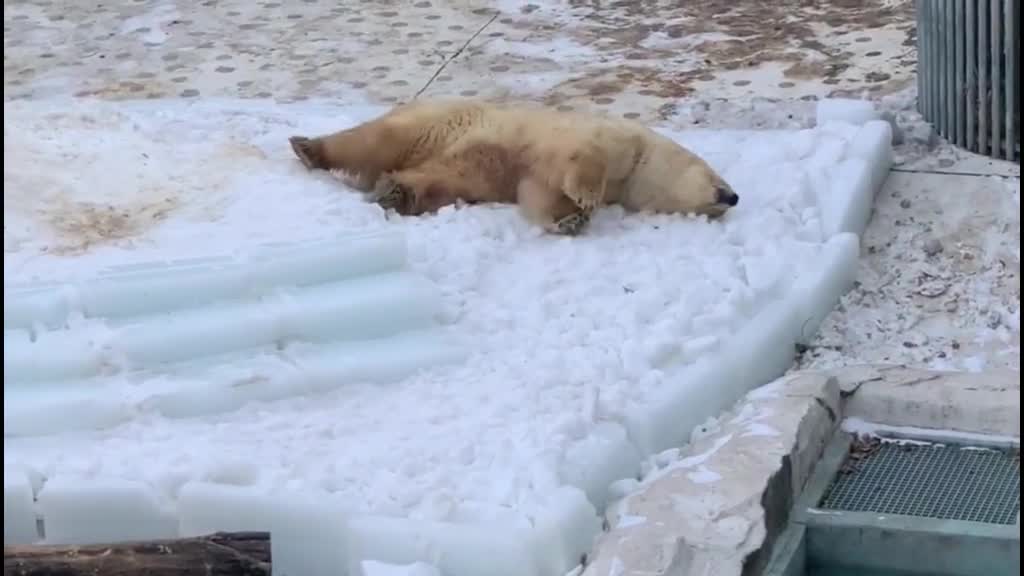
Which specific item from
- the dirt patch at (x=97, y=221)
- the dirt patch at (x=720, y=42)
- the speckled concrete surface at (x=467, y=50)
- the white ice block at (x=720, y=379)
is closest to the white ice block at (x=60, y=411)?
the dirt patch at (x=97, y=221)

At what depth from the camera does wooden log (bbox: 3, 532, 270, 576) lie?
3.38m

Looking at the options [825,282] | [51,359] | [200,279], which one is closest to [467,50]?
[825,282]

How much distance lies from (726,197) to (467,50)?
2.59 meters

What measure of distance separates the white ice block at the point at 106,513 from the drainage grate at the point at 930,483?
1541 mm

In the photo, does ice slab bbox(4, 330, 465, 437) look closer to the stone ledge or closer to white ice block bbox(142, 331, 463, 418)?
white ice block bbox(142, 331, 463, 418)

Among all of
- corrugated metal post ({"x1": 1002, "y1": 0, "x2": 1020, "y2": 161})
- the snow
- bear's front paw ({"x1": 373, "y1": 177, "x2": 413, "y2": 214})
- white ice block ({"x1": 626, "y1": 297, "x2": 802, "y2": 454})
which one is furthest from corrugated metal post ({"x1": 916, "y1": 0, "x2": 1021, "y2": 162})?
bear's front paw ({"x1": 373, "y1": 177, "x2": 413, "y2": 214})

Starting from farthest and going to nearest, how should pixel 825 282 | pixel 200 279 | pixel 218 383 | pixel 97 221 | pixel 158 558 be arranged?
pixel 97 221 → pixel 825 282 → pixel 200 279 → pixel 218 383 → pixel 158 558

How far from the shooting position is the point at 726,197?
5090mm

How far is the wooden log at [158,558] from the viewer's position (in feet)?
11.1

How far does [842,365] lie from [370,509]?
1.50 meters

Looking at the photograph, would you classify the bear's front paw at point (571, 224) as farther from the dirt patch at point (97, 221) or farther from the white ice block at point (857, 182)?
the dirt patch at point (97, 221)

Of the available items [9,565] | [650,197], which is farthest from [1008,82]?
[9,565]

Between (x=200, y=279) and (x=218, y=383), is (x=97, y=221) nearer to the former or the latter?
(x=200, y=279)

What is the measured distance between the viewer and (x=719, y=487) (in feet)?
12.5
